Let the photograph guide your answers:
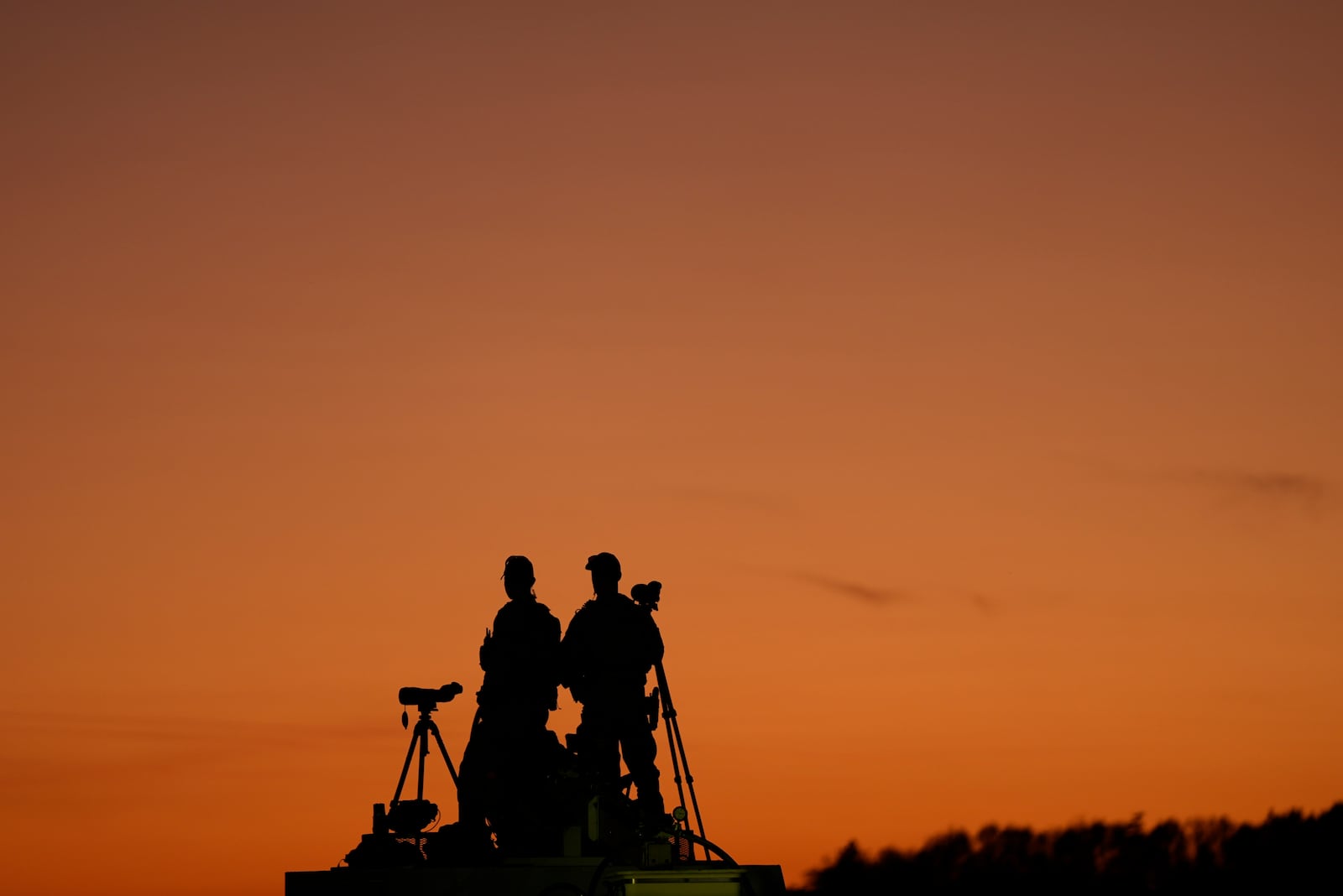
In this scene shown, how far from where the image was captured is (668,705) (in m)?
Result: 25.9

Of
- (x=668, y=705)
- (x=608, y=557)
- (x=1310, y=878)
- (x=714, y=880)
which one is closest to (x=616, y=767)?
(x=668, y=705)

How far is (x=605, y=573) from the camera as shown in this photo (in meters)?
26.1

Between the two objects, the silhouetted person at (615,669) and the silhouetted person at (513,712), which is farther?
the silhouetted person at (615,669)

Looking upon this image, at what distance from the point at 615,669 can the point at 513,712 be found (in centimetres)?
142

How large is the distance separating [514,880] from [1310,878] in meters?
27.7

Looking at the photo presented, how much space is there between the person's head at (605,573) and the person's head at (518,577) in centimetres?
94

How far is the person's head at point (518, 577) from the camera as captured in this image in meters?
25.5

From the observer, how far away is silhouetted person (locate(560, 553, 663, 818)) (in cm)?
2573

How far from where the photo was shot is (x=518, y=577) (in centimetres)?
2550

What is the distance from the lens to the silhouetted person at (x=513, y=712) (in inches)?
977

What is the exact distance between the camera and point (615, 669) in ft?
84.6

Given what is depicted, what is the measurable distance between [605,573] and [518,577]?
3.99ft

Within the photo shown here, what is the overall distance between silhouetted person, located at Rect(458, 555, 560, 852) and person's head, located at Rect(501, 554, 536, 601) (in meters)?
0.01

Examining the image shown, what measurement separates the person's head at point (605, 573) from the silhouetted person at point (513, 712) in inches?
28.3
